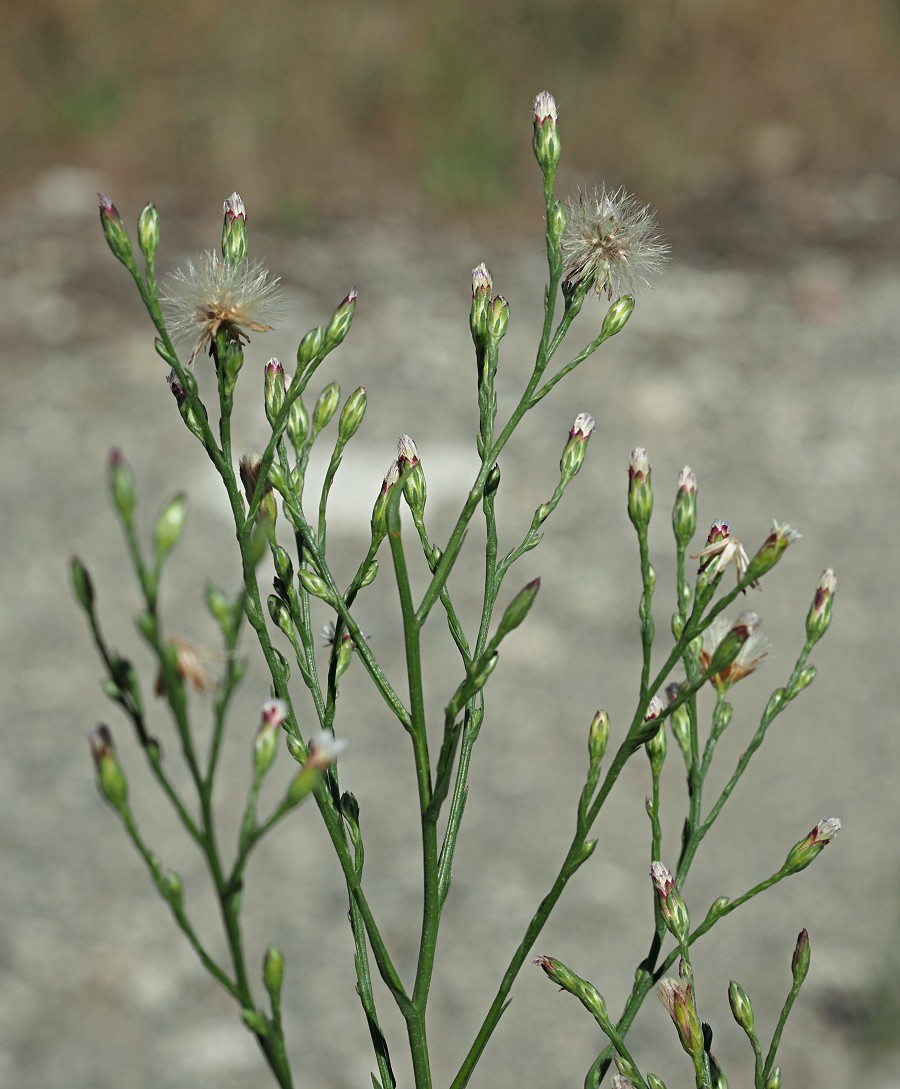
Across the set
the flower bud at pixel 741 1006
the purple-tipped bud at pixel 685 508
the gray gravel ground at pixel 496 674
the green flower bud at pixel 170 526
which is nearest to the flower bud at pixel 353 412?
the purple-tipped bud at pixel 685 508

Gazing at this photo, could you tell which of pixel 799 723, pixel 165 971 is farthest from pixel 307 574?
pixel 799 723

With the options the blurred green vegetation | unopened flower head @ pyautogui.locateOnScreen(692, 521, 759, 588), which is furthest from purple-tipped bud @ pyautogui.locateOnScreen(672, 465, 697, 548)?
the blurred green vegetation

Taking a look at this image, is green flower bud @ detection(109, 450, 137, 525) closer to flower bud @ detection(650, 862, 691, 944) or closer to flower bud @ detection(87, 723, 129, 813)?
flower bud @ detection(87, 723, 129, 813)

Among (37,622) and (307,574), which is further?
(37,622)

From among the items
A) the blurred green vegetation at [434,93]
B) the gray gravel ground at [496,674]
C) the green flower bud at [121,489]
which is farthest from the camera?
the blurred green vegetation at [434,93]

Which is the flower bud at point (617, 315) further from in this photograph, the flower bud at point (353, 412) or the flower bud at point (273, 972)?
the flower bud at point (273, 972)

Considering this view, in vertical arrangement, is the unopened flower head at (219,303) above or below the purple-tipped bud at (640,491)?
above

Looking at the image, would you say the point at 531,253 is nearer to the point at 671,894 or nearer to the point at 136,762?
the point at 136,762
